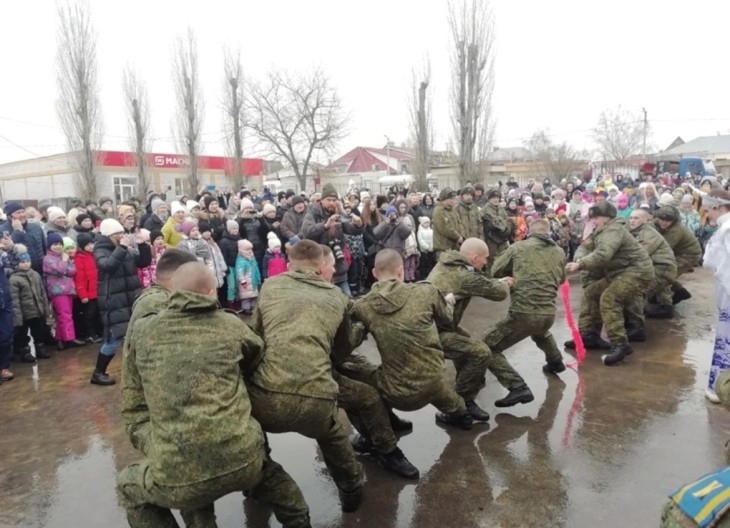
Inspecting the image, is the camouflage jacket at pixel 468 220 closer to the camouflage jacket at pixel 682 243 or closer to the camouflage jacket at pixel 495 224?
the camouflage jacket at pixel 495 224

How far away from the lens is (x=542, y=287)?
5145 mm

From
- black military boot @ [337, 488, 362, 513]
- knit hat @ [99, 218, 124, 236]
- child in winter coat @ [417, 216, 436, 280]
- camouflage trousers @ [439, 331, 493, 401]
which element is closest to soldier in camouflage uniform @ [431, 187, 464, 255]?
child in winter coat @ [417, 216, 436, 280]

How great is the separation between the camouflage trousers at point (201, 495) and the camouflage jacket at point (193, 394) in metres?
0.05

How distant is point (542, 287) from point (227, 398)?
3.44 metres

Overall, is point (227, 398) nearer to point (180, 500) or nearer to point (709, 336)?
point (180, 500)

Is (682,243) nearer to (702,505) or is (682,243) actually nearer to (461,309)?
(461,309)

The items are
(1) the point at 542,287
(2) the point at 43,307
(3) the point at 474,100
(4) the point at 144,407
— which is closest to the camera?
(4) the point at 144,407

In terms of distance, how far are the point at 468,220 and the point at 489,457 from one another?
578 cm

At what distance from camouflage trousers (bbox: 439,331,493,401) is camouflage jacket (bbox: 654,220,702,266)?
494 centimetres

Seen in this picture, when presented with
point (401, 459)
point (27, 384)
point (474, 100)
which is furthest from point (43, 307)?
point (474, 100)

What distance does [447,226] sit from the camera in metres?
9.12

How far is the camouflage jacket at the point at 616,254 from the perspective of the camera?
19.7 ft

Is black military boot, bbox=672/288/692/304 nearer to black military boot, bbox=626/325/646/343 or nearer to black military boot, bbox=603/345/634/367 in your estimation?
black military boot, bbox=626/325/646/343

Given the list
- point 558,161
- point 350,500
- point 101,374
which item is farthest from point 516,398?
point 558,161
